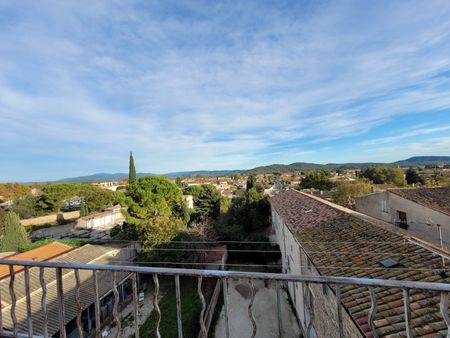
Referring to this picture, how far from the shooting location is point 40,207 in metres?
35.9

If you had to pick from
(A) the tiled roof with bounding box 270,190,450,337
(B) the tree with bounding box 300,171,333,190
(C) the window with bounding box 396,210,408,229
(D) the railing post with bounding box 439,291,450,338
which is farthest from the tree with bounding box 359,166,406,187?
(D) the railing post with bounding box 439,291,450,338

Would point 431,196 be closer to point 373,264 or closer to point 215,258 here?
point 373,264

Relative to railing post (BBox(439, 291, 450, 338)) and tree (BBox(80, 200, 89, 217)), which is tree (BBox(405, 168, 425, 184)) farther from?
tree (BBox(80, 200, 89, 217))

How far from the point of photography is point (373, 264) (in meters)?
5.70

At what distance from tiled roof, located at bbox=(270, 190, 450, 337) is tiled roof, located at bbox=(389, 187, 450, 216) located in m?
4.46

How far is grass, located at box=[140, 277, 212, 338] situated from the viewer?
1039 centimetres

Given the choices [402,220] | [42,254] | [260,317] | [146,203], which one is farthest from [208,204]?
[402,220]

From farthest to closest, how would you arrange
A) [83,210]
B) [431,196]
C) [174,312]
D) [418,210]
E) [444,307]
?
1. [83,210]
2. [431,196]
3. [418,210]
4. [174,312]
5. [444,307]

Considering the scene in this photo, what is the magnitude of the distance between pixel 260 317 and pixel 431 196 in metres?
9.74

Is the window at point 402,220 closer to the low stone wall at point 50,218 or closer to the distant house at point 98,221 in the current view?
the distant house at point 98,221

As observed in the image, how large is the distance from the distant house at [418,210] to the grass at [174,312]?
392 inches

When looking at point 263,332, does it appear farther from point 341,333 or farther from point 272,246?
point 341,333

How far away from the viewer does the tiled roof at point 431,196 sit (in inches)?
445

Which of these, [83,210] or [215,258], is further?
[83,210]
